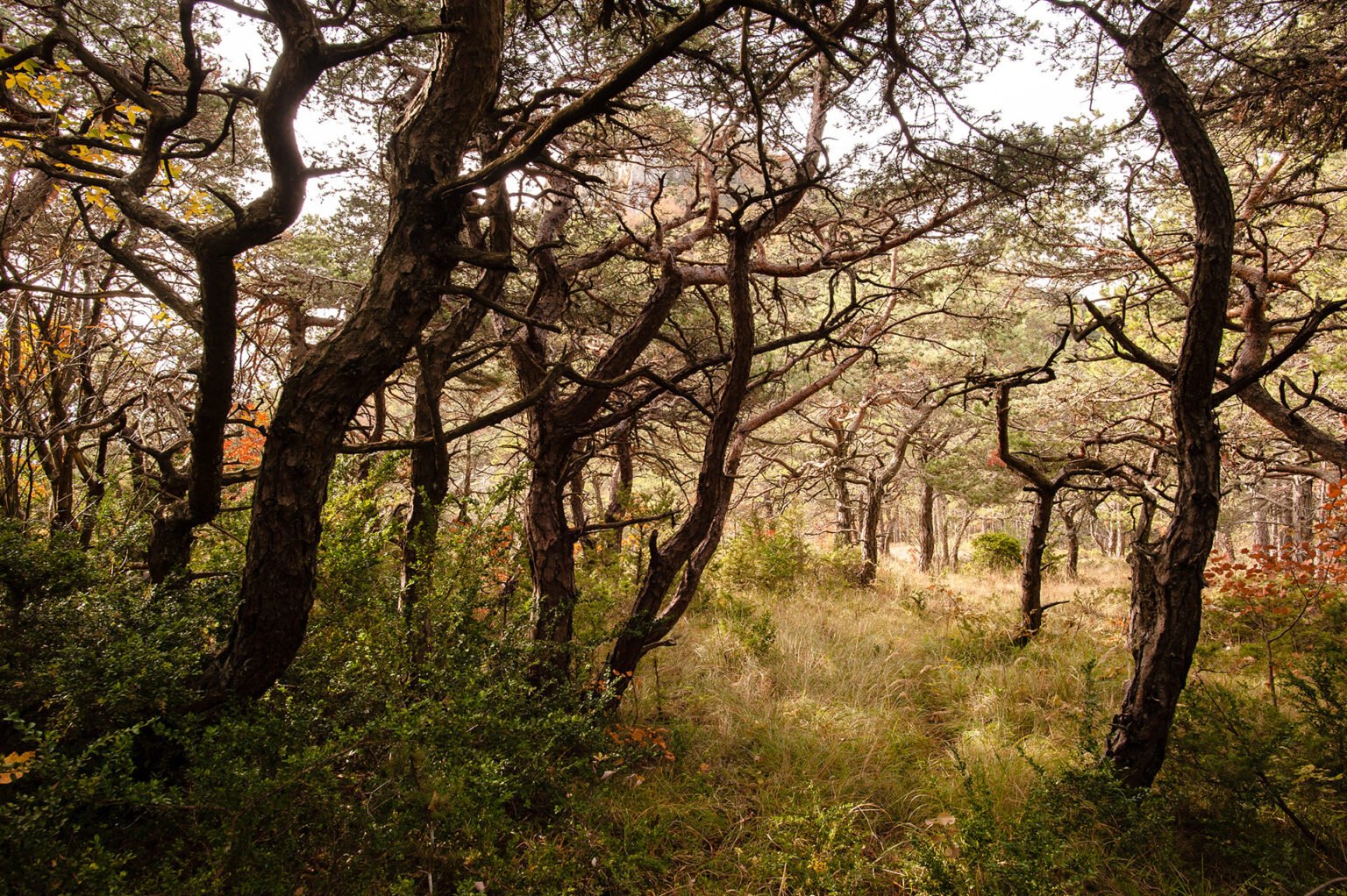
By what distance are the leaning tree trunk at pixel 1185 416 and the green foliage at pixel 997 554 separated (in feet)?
34.5

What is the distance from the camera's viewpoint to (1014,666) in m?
5.22

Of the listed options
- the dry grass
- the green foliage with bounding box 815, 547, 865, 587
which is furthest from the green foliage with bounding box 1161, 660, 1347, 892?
the green foliage with bounding box 815, 547, 865, 587

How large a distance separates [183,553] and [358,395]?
1576mm

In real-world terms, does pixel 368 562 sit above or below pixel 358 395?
below

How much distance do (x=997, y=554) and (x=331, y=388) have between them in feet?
44.7

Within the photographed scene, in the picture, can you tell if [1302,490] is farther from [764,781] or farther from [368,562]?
[368,562]

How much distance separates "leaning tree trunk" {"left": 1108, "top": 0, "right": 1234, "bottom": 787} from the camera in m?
2.74

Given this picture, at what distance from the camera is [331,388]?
6.60 ft

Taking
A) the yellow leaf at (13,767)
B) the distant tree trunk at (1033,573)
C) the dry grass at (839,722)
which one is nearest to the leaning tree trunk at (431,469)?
the yellow leaf at (13,767)

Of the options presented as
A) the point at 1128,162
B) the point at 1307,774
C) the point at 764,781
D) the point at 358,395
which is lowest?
the point at 764,781

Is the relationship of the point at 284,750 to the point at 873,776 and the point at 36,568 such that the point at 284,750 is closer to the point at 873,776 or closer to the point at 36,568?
the point at 36,568

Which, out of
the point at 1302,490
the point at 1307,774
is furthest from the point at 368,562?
the point at 1302,490

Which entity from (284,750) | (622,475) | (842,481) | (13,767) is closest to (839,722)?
(284,750)

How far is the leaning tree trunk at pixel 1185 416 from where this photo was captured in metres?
2.74
